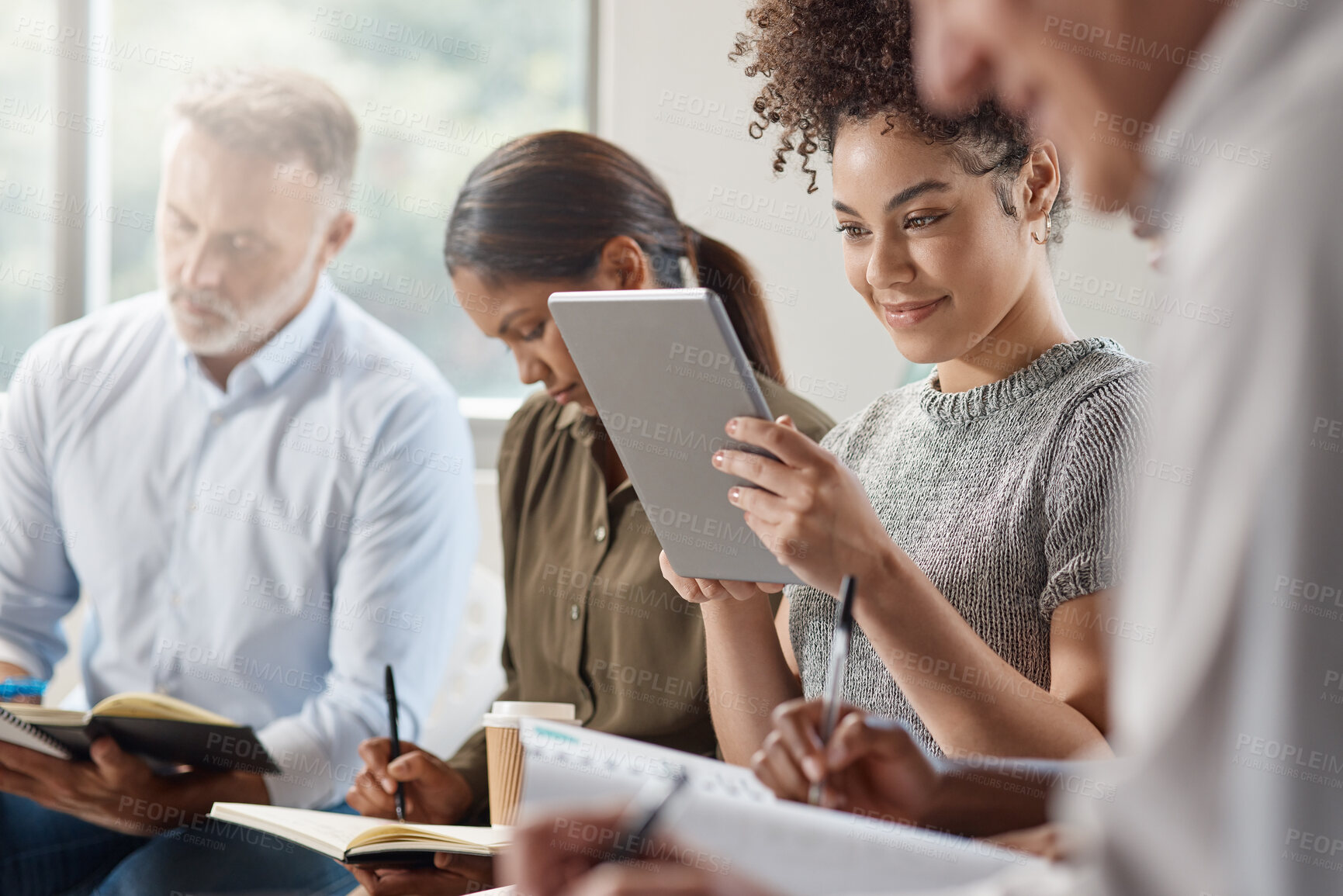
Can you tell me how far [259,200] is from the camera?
6.79 feet

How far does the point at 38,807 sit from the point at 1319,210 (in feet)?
5.74

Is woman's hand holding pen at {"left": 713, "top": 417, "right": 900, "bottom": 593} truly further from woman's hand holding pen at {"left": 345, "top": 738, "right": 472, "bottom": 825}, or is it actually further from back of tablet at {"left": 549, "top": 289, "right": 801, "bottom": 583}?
woman's hand holding pen at {"left": 345, "top": 738, "right": 472, "bottom": 825}

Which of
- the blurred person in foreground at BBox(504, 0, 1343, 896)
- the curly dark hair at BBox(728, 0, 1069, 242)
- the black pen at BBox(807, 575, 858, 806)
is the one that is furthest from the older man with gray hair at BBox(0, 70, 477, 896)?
the blurred person in foreground at BBox(504, 0, 1343, 896)

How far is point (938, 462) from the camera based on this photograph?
1.18 m

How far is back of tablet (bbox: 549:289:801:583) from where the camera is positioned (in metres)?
0.95

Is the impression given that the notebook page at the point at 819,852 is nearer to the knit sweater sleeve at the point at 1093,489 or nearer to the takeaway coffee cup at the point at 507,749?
the knit sweater sleeve at the point at 1093,489

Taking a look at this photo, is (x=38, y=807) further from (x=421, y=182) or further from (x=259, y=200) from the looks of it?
(x=421, y=182)

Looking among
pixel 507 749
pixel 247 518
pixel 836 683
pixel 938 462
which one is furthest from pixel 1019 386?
pixel 247 518

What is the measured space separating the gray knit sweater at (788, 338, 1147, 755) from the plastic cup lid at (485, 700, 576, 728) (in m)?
0.27

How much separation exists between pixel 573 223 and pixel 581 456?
13.5 inches

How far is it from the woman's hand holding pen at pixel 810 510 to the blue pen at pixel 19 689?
1218 mm

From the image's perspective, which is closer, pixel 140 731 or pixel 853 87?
pixel 853 87

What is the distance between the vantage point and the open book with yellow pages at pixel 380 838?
3.43 feet

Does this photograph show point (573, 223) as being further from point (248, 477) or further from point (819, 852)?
point (819, 852)
